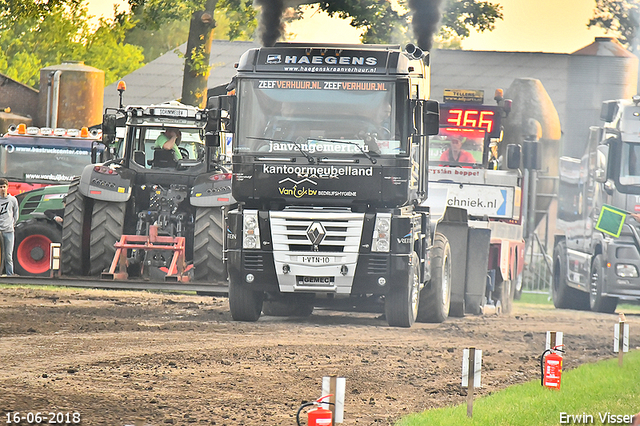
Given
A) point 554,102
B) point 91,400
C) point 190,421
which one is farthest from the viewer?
point 554,102

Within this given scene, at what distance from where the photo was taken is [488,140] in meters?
22.8

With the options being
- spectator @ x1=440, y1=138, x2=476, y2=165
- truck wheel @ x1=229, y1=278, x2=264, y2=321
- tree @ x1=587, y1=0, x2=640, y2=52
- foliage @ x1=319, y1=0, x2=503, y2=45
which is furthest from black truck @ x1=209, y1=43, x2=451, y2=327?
tree @ x1=587, y1=0, x2=640, y2=52

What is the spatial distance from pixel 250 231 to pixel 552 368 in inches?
186

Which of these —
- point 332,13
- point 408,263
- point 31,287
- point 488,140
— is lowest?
point 31,287

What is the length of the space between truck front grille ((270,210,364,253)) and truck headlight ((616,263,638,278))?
835cm

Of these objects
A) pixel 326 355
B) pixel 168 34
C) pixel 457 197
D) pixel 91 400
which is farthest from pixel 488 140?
pixel 168 34

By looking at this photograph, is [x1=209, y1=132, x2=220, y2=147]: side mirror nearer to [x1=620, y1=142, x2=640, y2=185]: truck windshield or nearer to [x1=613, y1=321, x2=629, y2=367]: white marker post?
[x1=613, y1=321, x2=629, y2=367]: white marker post

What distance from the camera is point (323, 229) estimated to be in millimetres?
14828

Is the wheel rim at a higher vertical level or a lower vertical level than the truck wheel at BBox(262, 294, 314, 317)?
higher

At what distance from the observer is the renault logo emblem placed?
1482 centimetres

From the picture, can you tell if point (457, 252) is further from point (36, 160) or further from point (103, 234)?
point (36, 160)

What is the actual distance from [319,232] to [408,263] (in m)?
1.20

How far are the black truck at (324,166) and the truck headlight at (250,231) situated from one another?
13 millimetres

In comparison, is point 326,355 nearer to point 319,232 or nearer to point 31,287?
point 319,232
